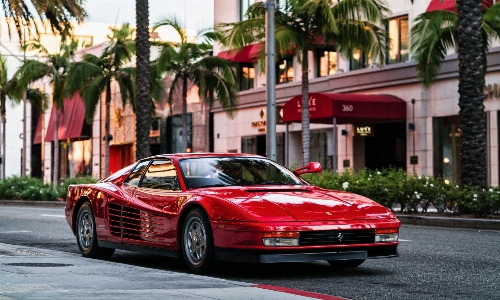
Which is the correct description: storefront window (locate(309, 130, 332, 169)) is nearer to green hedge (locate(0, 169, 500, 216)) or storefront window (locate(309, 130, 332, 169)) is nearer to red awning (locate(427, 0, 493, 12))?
red awning (locate(427, 0, 493, 12))

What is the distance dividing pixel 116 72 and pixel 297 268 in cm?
3440

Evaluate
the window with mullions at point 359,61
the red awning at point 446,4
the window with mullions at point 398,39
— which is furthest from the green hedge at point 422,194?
the window with mullions at point 359,61

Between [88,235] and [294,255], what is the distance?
3.75 metres

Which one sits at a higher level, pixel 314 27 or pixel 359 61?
pixel 314 27

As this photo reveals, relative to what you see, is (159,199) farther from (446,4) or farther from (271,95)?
(446,4)

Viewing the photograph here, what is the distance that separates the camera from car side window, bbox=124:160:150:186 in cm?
1164

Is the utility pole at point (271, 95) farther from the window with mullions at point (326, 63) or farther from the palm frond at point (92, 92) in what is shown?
the palm frond at point (92, 92)

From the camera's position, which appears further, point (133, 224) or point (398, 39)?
point (398, 39)

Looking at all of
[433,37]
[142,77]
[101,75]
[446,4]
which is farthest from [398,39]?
[101,75]

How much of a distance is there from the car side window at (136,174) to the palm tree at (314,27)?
1791 cm

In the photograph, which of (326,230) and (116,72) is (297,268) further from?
(116,72)

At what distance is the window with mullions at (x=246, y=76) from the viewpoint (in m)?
45.8

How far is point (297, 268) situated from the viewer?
10.8 metres

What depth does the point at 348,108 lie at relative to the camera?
109 feet
